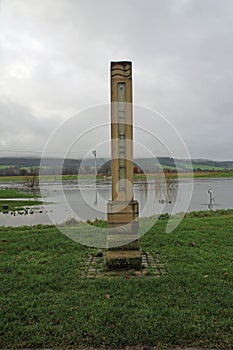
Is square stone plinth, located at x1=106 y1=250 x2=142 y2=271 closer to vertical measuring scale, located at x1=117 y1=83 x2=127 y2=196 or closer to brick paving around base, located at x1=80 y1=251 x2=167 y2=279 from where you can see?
brick paving around base, located at x1=80 y1=251 x2=167 y2=279

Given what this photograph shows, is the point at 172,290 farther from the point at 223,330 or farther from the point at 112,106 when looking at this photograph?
the point at 112,106

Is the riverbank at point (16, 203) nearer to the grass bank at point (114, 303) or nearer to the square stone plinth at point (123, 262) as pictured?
the grass bank at point (114, 303)

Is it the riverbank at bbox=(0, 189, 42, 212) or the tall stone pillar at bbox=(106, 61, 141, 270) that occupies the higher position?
the tall stone pillar at bbox=(106, 61, 141, 270)

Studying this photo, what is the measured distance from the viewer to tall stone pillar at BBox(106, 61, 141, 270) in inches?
212

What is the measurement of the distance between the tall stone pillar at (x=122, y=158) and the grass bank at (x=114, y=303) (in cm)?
91

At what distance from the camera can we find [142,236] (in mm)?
7574

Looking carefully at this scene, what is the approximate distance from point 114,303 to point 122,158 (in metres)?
2.50

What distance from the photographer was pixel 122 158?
5469 millimetres

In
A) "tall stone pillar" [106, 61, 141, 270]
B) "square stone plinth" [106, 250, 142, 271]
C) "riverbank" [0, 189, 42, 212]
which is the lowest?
"riverbank" [0, 189, 42, 212]

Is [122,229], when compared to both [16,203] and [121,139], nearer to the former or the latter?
[121,139]

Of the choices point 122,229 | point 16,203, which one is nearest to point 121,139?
point 122,229

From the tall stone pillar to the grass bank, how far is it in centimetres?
91

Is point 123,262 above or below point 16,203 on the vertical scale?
above

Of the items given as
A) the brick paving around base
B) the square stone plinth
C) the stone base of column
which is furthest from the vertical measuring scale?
the brick paving around base
